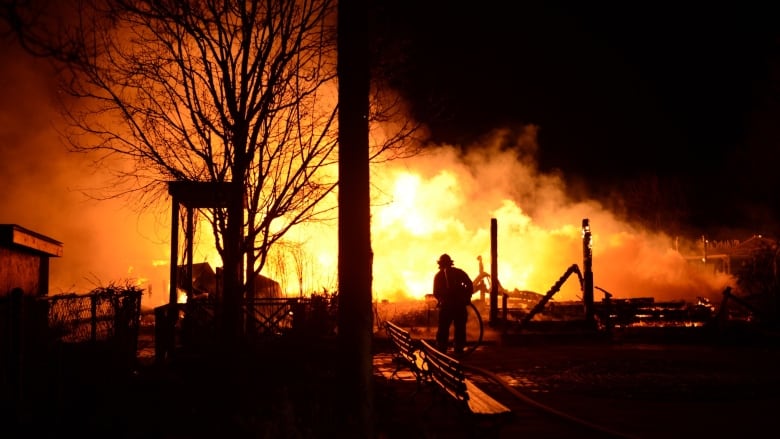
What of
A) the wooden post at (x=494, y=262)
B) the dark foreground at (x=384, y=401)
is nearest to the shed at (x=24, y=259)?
the dark foreground at (x=384, y=401)

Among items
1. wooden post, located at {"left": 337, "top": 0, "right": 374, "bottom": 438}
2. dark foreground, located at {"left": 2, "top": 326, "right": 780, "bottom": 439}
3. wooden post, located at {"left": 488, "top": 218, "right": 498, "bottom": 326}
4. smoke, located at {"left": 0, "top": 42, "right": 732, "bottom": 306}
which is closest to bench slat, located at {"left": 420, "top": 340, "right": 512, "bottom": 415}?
dark foreground, located at {"left": 2, "top": 326, "right": 780, "bottom": 439}

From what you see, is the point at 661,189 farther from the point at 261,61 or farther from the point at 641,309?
the point at 261,61

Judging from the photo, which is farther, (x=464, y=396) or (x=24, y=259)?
(x=24, y=259)

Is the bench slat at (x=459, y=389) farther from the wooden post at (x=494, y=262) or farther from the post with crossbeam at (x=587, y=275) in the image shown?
the post with crossbeam at (x=587, y=275)

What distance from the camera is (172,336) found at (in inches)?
397

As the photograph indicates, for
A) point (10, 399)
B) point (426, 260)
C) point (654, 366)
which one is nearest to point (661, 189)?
point (426, 260)

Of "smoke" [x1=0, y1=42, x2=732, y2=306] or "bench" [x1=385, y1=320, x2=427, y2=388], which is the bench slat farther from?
"smoke" [x1=0, y1=42, x2=732, y2=306]

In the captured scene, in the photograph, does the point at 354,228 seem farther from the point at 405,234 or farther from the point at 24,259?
the point at 405,234

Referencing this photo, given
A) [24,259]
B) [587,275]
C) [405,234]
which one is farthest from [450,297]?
[405,234]

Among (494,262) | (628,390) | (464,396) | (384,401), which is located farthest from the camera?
(494,262)

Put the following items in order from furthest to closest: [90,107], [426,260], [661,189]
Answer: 1. [661,189]
2. [426,260]
3. [90,107]

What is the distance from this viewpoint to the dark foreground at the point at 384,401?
18.4 feet

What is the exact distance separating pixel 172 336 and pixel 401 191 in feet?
67.4

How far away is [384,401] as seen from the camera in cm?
688
